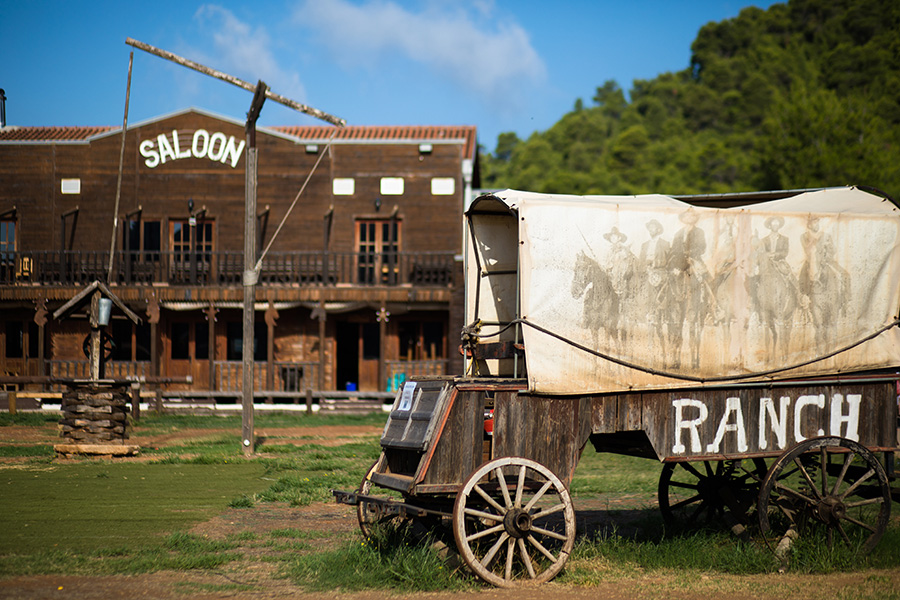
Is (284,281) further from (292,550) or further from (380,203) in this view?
(292,550)

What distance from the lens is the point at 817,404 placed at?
7609 mm

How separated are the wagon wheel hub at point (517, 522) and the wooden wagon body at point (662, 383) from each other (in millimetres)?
10

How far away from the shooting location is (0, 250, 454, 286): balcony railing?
2622 centimetres

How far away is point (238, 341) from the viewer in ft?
89.6

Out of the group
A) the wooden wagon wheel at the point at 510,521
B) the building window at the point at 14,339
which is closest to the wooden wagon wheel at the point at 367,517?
the wooden wagon wheel at the point at 510,521

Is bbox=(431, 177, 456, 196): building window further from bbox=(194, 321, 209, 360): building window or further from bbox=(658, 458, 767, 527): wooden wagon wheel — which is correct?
bbox=(658, 458, 767, 527): wooden wagon wheel

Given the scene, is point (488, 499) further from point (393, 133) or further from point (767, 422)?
point (393, 133)

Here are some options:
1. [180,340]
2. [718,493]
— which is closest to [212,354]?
[180,340]

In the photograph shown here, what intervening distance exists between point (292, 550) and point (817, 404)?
472cm

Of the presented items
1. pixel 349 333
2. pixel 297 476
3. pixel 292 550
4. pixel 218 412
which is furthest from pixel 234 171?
pixel 292 550

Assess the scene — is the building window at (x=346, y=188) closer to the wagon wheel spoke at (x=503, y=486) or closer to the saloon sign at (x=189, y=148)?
the saloon sign at (x=189, y=148)

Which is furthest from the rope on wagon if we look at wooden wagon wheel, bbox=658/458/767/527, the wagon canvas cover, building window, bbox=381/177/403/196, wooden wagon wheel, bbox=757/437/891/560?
building window, bbox=381/177/403/196

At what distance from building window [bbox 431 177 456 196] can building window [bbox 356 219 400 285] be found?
1498 mm

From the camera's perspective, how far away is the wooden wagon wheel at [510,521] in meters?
6.50
